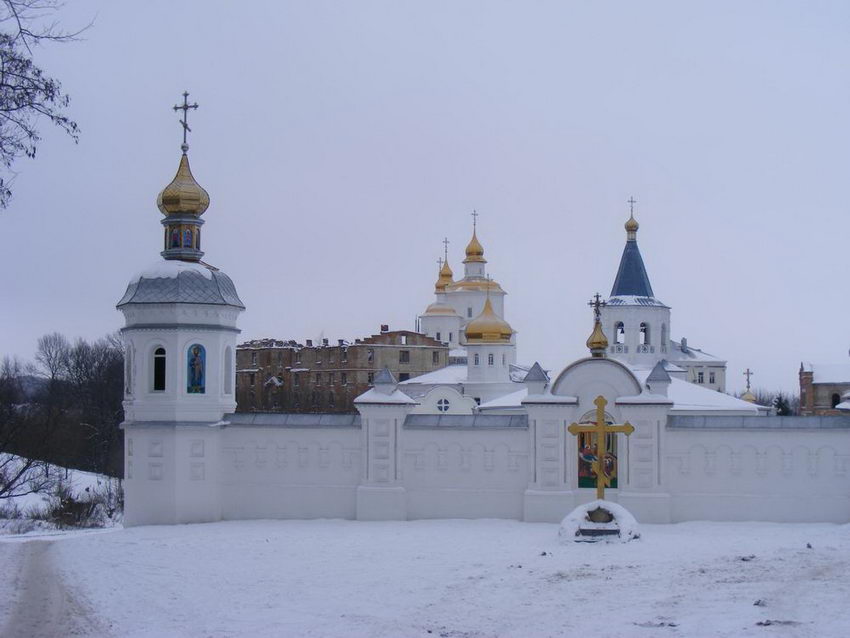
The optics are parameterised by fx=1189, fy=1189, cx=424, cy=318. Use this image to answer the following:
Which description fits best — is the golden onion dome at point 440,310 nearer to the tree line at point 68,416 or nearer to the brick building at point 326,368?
the brick building at point 326,368

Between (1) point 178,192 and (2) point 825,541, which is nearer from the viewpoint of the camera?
(2) point 825,541

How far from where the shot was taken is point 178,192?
20.4 m

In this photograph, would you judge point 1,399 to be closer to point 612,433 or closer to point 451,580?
point 612,433

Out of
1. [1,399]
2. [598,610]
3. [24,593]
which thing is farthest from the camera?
[1,399]

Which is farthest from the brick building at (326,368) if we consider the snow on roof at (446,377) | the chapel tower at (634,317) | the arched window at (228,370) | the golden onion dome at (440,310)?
the arched window at (228,370)

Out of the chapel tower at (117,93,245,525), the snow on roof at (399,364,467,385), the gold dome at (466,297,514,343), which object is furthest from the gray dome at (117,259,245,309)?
the snow on roof at (399,364,467,385)

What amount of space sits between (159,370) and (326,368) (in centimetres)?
5066

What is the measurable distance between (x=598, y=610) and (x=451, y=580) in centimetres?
244

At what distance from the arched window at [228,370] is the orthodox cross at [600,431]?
19.5ft

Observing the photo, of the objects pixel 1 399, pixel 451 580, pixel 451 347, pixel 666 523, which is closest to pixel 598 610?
pixel 451 580

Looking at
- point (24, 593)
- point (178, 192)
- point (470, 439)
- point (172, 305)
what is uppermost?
point (178, 192)

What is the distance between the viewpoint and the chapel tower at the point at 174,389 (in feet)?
63.9

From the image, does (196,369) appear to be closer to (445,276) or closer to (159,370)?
(159,370)

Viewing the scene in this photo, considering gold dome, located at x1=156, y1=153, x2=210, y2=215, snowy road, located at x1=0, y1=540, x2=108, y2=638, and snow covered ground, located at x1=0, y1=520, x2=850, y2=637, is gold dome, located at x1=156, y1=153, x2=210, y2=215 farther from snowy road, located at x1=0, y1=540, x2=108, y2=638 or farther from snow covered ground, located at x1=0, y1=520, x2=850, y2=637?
snowy road, located at x1=0, y1=540, x2=108, y2=638
